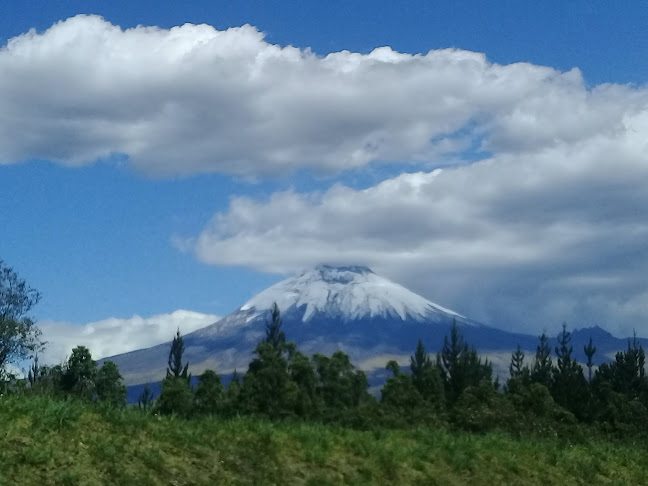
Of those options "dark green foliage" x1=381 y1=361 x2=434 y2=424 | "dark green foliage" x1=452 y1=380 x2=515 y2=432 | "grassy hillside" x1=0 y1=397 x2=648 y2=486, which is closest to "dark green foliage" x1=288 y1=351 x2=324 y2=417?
"dark green foliage" x1=381 y1=361 x2=434 y2=424

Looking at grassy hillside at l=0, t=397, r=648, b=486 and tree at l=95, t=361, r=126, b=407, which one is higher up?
tree at l=95, t=361, r=126, b=407

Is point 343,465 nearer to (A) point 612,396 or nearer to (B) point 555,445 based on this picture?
(B) point 555,445

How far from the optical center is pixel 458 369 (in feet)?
337

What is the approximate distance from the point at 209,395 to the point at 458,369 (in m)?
56.7

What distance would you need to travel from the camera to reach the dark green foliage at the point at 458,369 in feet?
318

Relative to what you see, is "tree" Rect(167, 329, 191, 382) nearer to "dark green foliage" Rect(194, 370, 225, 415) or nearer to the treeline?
the treeline

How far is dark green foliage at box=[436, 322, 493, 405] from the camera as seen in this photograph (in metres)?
96.8

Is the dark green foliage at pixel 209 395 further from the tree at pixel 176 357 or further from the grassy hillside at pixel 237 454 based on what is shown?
the tree at pixel 176 357

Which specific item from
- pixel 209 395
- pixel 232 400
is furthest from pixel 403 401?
pixel 209 395

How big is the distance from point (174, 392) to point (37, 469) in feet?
122

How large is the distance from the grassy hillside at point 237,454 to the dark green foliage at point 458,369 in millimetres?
70687

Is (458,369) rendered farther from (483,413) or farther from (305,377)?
(483,413)

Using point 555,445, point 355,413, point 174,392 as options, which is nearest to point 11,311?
point 174,392

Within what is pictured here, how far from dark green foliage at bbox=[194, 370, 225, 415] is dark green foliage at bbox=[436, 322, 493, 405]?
117 feet
